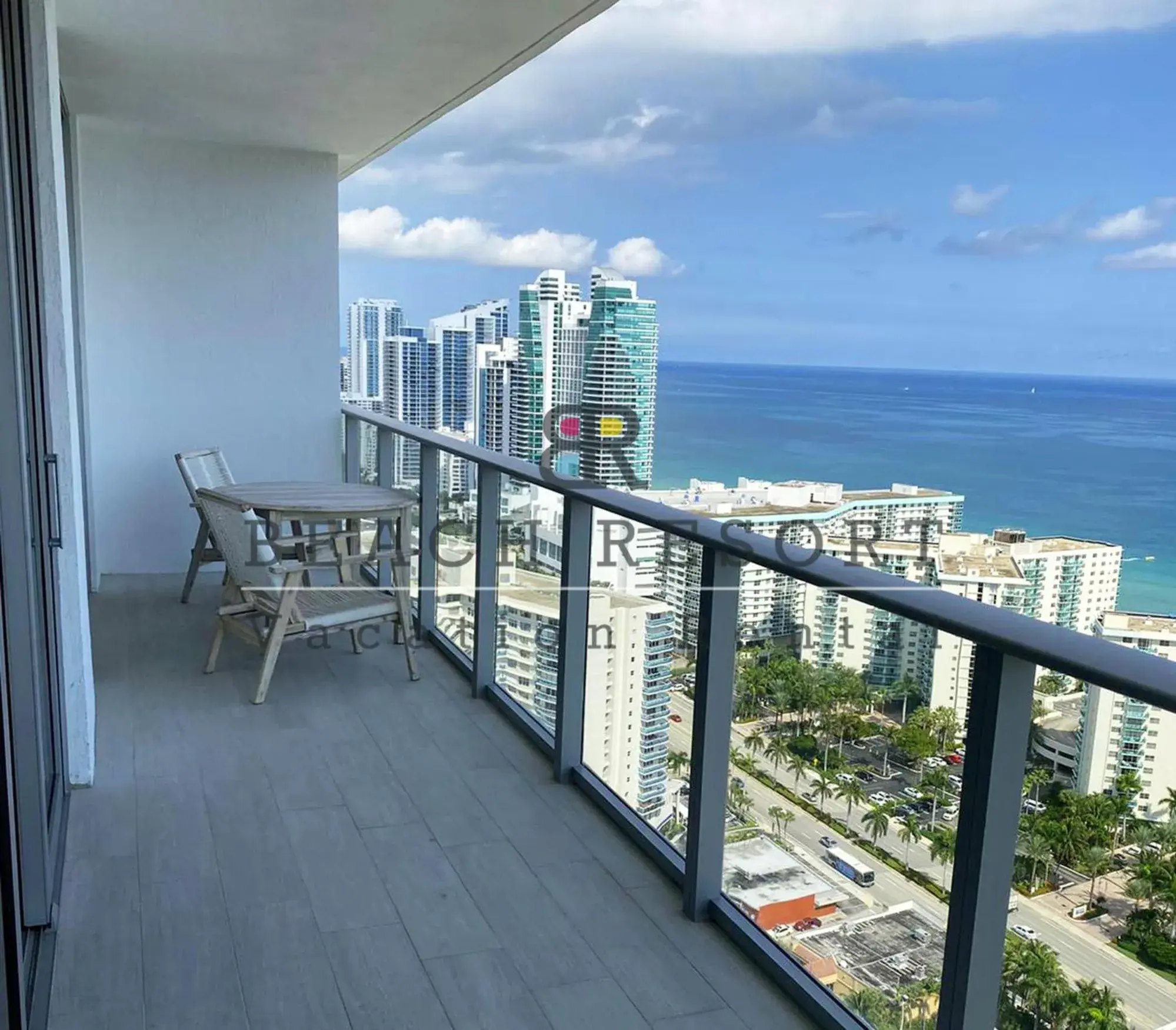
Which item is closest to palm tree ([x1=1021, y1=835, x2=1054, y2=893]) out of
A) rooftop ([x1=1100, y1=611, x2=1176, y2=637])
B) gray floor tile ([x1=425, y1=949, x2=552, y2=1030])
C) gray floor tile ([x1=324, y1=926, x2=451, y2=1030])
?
rooftop ([x1=1100, y1=611, x2=1176, y2=637])

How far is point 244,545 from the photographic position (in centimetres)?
435

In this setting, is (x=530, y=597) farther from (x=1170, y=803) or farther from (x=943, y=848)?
(x=1170, y=803)

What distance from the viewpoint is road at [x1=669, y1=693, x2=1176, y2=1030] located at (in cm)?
144

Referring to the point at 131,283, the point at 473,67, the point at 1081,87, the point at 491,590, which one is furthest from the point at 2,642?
the point at 1081,87

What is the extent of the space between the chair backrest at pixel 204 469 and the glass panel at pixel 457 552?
4.41 ft

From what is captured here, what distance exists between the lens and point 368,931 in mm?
2545

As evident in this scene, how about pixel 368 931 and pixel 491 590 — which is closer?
pixel 368 931

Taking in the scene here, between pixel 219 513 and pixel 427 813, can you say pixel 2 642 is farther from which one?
pixel 219 513

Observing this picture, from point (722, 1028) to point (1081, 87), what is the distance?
24306 mm

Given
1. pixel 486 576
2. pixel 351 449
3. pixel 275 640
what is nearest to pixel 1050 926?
pixel 486 576

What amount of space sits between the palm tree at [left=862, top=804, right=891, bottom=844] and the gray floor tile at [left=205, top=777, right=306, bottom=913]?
1.45m

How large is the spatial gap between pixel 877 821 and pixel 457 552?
2.92 metres

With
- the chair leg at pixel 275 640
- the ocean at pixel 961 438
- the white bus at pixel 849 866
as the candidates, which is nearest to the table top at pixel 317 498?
the chair leg at pixel 275 640

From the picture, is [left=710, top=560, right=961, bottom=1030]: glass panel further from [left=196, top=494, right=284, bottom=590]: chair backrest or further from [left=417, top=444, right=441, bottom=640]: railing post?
[left=417, top=444, right=441, bottom=640]: railing post
